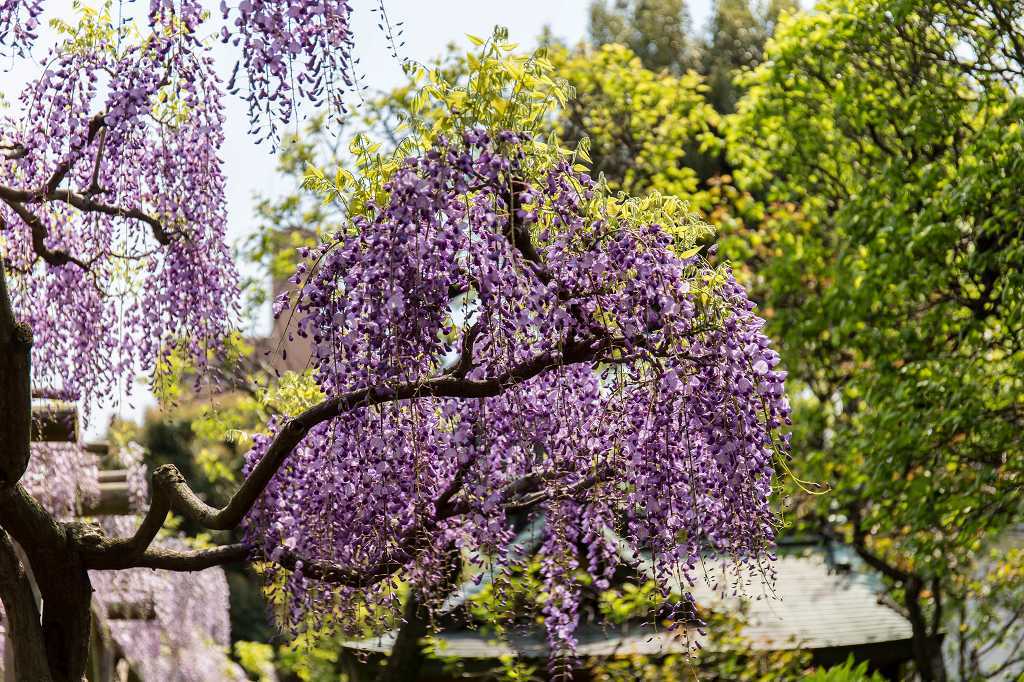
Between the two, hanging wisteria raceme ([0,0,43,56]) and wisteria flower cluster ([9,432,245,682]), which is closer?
hanging wisteria raceme ([0,0,43,56])

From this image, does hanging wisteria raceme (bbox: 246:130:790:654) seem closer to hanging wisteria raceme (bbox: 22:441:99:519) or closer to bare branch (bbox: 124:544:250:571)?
bare branch (bbox: 124:544:250:571)

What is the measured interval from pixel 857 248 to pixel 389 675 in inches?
213

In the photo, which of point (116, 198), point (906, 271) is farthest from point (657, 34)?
point (116, 198)

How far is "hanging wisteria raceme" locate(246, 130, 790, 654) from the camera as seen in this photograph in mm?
4211

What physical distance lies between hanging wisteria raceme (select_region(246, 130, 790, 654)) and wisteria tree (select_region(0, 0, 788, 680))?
0.01 metres

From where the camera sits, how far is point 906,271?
9.66 metres

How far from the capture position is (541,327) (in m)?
4.42

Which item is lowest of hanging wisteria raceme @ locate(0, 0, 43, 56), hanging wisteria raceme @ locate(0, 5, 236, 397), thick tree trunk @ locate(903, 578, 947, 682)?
thick tree trunk @ locate(903, 578, 947, 682)

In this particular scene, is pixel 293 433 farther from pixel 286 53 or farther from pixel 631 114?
pixel 631 114

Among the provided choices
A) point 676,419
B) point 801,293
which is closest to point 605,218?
point 676,419

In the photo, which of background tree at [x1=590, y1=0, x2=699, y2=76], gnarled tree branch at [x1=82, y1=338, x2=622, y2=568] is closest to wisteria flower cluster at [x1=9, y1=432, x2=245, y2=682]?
gnarled tree branch at [x1=82, y1=338, x2=622, y2=568]

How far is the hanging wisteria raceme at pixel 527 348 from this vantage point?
4.21 m

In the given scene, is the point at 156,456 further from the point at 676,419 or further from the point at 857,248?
the point at 676,419

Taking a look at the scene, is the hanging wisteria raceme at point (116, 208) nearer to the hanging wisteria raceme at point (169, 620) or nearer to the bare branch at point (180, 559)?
the bare branch at point (180, 559)
